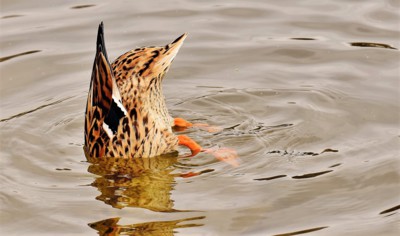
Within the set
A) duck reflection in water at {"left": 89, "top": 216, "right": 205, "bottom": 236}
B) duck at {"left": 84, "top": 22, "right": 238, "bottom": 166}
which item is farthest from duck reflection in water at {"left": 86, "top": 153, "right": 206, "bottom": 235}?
duck at {"left": 84, "top": 22, "right": 238, "bottom": 166}

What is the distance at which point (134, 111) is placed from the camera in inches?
338

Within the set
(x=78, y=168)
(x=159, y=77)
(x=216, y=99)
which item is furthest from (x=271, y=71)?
(x=78, y=168)

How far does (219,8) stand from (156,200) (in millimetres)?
4846

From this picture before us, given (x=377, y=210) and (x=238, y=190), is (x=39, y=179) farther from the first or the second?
(x=377, y=210)

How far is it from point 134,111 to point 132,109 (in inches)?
1.0

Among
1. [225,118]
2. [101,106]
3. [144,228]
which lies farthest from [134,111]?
[144,228]

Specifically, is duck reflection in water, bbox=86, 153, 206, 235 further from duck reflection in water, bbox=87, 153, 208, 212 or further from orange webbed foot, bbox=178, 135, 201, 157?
orange webbed foot, bbox=178, 135, 201, 157

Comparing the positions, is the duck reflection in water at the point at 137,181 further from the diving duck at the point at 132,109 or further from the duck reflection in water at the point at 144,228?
the duck reflection in water at the point at 144,228

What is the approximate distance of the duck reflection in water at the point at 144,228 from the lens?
727cm

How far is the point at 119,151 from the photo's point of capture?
28.6 ft

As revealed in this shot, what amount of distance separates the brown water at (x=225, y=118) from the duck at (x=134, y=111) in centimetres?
16

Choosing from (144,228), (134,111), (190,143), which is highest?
(134,111)

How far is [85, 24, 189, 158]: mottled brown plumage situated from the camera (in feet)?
27.8

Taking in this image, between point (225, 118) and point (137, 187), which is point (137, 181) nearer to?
point (137, 187)
